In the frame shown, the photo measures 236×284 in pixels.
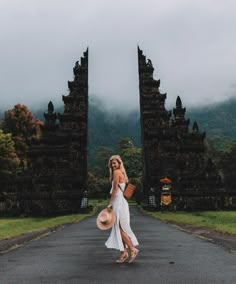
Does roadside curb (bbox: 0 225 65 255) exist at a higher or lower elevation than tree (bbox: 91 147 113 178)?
lower

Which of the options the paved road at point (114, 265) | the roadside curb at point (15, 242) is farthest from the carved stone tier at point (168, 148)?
the paved road at point (114, 265)

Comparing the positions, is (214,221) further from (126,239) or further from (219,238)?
(126,239)

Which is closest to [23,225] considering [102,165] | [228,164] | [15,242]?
[15,242]

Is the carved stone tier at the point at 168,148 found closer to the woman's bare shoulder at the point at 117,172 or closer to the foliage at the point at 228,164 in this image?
the foliage at the point at 228,164

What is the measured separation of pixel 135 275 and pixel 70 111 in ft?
171

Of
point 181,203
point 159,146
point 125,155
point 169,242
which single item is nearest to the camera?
point 169,242

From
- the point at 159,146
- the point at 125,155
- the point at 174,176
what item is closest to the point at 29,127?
the point at 159,146

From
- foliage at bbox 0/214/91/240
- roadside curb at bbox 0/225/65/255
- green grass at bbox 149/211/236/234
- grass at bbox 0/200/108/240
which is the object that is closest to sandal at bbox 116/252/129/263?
roadside curb at bbox 0/225/65/255

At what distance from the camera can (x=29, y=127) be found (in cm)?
7188

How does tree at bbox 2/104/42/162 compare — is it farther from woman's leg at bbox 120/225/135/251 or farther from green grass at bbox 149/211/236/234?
woman's leg at bbox 120/225/135/251

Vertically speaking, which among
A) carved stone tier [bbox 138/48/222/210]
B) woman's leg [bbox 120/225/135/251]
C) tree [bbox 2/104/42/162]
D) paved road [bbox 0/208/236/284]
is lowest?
paved road [bbox 0/208/236/284]

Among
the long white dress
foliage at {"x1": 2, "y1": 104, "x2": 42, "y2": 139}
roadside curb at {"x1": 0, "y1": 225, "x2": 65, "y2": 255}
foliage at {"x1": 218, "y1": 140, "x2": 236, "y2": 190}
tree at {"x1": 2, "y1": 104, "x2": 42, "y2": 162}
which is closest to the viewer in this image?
the long white dress

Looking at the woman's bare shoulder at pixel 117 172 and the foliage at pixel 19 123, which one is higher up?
the foliage at pixel 19 123

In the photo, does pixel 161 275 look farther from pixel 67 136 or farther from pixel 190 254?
pixel 67 136
